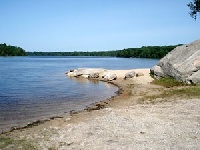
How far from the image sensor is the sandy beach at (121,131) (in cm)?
1348

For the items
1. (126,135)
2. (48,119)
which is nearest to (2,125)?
(48,119)

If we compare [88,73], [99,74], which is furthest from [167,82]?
[88,73]

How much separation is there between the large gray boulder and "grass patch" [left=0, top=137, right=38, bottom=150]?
2446cm

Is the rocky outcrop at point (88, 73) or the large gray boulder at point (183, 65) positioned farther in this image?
the rocky outcrop at point (88, 73)

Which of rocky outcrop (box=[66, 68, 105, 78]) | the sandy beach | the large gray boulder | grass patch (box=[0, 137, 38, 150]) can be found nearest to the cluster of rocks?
rocky outcrop (box=[66, 68, 105, 78])

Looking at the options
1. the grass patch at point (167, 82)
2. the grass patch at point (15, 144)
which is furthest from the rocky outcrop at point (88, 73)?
the grass patch at point (15, 144)

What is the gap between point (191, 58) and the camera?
35.6m

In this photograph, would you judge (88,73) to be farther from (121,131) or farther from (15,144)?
(15,144)

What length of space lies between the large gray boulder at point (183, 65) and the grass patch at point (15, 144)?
24.5 m

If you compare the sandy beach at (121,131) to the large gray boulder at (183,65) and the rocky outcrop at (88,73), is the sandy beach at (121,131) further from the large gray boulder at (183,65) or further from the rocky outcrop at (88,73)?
the rocky outcrop at (88,73)

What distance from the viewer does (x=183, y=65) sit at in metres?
35.4

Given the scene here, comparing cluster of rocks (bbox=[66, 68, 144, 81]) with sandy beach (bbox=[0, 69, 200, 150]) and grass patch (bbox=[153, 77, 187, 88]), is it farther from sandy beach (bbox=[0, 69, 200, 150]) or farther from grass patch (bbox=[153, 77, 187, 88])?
sandy beach (bbox=[0, 69, 200, 150])

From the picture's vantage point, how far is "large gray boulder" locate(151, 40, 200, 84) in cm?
3393

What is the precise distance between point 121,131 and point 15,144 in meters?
5.75
